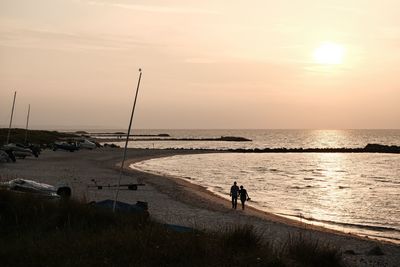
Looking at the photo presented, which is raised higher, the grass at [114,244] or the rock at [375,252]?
the grass at [114,244]

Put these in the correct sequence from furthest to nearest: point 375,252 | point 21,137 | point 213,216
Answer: point 21,137, point 213,216, point 375,252

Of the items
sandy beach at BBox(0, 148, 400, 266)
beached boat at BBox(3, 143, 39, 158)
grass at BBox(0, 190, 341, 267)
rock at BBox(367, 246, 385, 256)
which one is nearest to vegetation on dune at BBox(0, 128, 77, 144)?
beached boat at BBox(3, 143, 39, 158)

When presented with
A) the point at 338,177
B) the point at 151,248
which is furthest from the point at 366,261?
the point at 338,177

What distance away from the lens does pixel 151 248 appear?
→ 851 centimetres

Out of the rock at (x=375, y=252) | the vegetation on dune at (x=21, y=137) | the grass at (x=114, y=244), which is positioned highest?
the grass at (x=114, y=244)

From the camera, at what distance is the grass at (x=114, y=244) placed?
8.14 metres

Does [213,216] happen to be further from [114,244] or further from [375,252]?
[114,244]

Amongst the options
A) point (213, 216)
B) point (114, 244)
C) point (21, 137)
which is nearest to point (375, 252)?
point (213, 216)

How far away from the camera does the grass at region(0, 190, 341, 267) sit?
814 cm

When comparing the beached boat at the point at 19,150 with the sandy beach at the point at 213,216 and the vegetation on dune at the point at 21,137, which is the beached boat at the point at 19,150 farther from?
A: the sandy beach at the point at 213,216

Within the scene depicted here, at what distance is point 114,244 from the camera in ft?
28.6

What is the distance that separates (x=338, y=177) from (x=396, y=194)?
1606cm

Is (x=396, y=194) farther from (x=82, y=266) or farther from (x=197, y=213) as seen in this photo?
(x=82, y=266)

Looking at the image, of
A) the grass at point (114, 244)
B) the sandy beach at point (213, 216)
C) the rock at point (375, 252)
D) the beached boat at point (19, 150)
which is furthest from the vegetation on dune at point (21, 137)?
the grass at point (114, 244)
